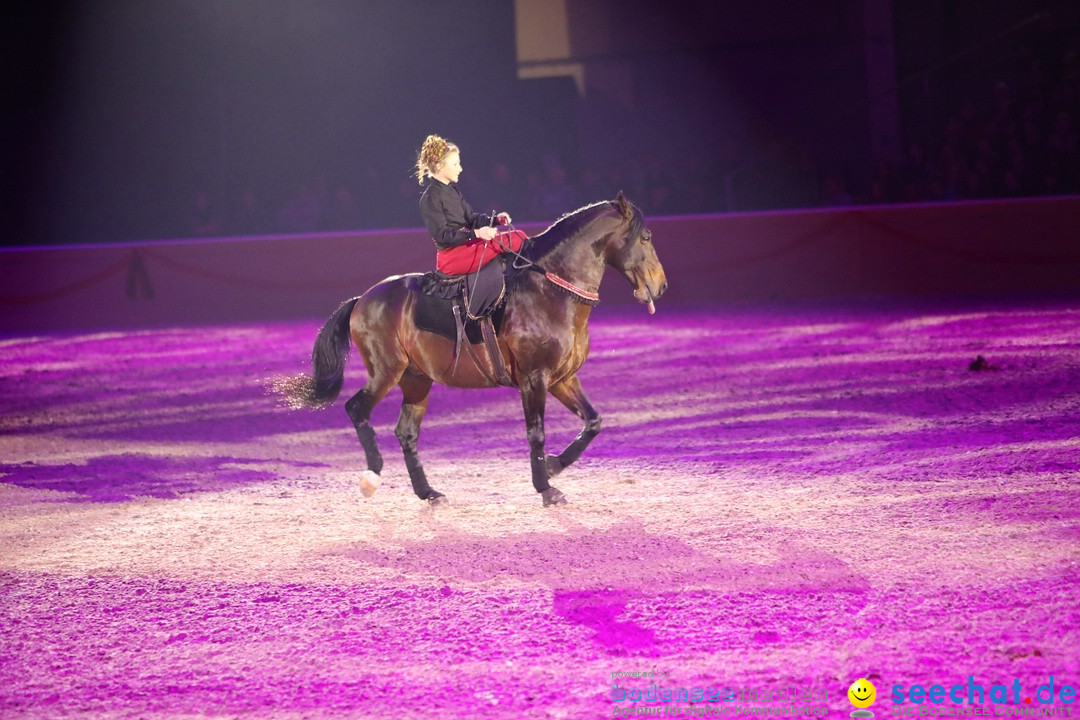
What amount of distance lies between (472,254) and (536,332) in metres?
0.59

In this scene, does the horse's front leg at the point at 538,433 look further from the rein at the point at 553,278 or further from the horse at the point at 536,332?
the rein at the point at 553,278

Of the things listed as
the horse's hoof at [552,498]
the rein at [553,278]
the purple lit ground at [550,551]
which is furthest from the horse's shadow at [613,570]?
the rein at [553,278]

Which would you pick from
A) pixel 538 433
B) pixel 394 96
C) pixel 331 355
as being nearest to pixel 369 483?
pixel 331 355

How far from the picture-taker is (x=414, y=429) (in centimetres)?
657

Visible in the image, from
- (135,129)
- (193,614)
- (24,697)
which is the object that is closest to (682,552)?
(193,614)

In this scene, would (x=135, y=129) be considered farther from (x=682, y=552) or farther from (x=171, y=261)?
(x=682, y=552)

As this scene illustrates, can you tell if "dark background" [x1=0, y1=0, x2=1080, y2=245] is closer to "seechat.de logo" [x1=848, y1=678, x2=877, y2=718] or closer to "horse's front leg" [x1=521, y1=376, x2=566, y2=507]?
"horse's front leg" [x1=521, y1=376, x2=566, y2=507]

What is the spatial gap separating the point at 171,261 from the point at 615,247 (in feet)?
42.0

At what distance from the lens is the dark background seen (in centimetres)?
1898

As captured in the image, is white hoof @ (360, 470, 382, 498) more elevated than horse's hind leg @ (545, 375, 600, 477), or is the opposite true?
horse's hind leg @ (545, 375, 600, 477)

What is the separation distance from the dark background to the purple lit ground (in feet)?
32.2

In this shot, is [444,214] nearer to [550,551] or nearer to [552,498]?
[552,498]

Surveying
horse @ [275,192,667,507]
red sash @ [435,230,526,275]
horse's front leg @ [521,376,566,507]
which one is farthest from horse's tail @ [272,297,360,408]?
horse's front leg @ [521,376,566,507]

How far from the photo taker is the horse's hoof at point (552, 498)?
245 inches
